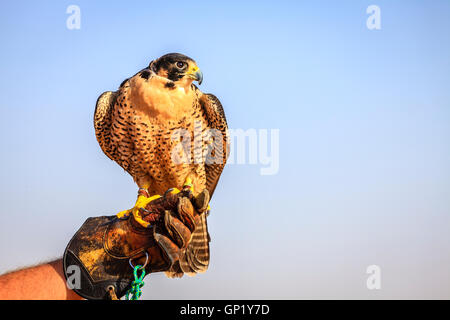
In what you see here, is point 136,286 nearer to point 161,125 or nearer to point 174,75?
point 161,125

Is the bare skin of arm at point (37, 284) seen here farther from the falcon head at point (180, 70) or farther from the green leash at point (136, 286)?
the falcon head at point (180, 70)

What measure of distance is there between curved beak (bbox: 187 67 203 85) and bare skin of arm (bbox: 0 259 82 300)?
7.14ft

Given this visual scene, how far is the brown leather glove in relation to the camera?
3.62 meters

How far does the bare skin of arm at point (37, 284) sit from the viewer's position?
3212mm

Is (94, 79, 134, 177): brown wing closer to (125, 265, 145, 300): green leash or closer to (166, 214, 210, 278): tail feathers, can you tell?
(166, 214, 210, 278): tail feathers

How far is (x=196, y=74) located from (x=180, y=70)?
0.17 metres

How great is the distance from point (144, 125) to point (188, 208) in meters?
1.44

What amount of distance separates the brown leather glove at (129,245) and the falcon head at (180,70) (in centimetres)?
143

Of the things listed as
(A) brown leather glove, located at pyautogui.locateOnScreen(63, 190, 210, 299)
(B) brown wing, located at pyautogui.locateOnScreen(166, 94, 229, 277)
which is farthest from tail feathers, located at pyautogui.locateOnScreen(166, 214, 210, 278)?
(A) brown leather glove, located at pyautogui.locateOnScreen(63, 190, 210, 299)

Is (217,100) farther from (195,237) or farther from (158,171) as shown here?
(195,237)

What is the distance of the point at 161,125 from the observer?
4.74 m

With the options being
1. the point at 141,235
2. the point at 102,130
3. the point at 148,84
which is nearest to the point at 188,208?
the point at 141,235

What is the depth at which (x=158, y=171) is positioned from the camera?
507 centimetres

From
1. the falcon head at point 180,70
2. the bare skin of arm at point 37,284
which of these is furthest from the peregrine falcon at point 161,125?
the bare skin of arm at point 37,284
